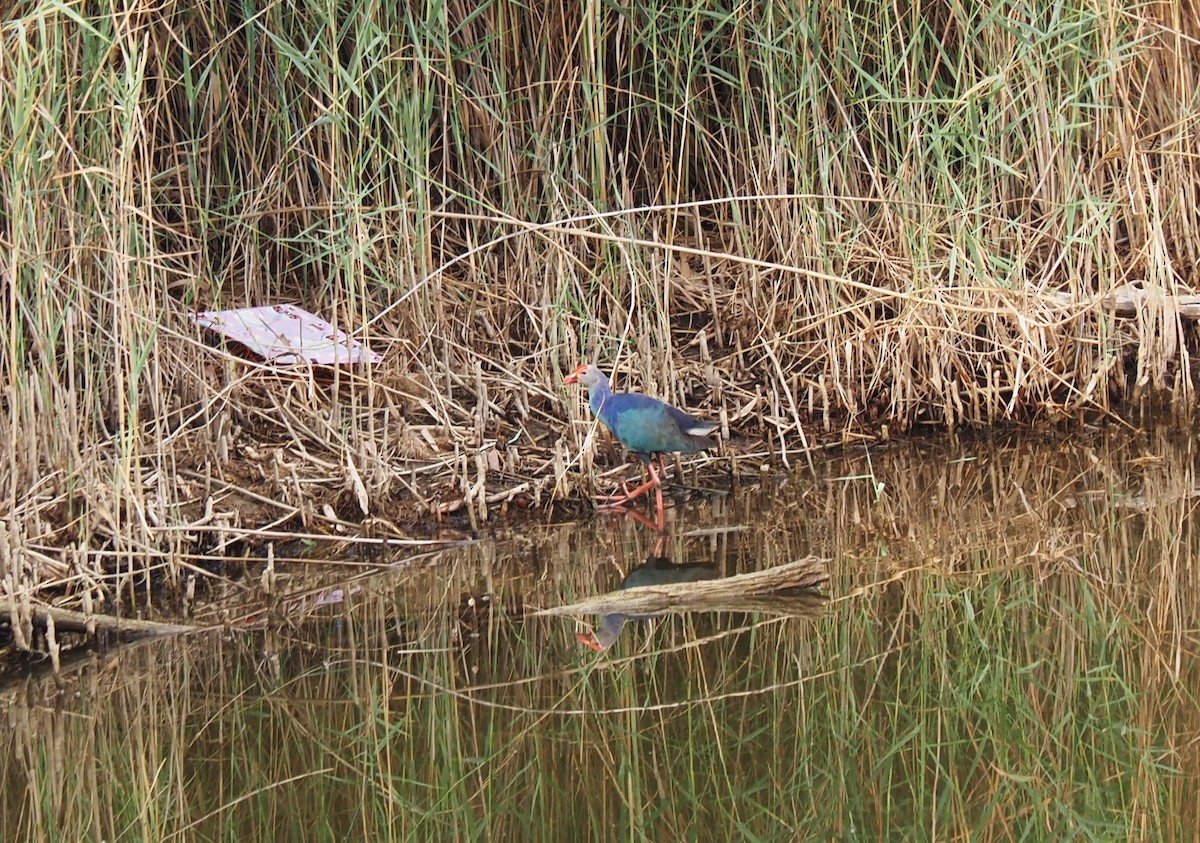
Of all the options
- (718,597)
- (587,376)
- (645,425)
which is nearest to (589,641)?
(718,597)

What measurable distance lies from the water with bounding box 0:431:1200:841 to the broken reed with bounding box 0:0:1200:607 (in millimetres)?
621

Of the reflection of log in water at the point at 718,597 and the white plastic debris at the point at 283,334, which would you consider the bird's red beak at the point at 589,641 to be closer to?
the reflection of log in water at the point at 718,597

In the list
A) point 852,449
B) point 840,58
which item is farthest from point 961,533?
point 840,58

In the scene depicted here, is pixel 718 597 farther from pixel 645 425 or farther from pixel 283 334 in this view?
pixel 283 334

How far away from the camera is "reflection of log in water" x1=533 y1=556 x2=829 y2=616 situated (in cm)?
413

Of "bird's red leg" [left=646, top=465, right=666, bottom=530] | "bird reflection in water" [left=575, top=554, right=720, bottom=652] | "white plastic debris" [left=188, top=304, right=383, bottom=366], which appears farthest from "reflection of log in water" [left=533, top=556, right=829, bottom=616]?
"white plastic debris" [left=188, top=304, right=383, bottom=366]

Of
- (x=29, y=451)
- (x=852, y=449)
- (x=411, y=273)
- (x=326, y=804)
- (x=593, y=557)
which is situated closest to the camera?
(x=326, y=804)

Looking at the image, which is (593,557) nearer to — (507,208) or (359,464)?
(359,464)

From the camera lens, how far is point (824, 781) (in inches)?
135

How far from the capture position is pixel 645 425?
4844 mm

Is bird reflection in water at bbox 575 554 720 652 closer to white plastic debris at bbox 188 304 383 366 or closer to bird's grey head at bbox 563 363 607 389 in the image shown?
bird's grey head at bbox 563 363 607 389

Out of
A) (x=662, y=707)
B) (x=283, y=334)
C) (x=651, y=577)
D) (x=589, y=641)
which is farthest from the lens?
(x=283, y=334)

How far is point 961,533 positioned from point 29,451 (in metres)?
2.55

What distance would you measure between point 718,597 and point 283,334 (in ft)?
6.17
